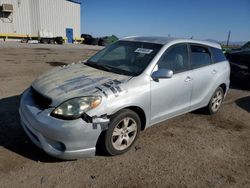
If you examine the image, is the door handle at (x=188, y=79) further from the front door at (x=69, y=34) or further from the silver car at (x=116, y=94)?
the front door at (x=69, y=34)

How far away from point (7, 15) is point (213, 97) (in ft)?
120

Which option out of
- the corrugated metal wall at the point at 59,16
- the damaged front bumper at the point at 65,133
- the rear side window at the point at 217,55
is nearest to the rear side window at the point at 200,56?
the rear side window at the point at 217,55

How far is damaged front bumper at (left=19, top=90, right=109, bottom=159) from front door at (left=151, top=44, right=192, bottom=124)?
1.04 m

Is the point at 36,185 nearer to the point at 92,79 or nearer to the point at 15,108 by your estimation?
the point at 92,79

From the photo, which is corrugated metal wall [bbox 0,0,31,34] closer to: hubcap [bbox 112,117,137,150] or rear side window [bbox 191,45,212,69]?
rear side window [bbox 191,45,212,69]

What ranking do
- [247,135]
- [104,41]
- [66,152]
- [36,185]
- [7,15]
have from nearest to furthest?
[36,185] → [66,152] → [247,135] → [7,15] → [104,41]

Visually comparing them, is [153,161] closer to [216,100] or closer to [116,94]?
[116,94]

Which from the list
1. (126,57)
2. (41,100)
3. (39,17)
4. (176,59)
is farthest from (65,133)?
(39,17)

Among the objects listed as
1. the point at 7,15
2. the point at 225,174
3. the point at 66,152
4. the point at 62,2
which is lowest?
the point at 225,174

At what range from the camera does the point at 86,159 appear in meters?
3.49

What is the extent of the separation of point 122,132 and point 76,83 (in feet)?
3.10

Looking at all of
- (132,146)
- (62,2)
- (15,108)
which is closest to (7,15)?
(62,2)

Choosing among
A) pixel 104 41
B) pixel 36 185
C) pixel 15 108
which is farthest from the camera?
pixel 104 41

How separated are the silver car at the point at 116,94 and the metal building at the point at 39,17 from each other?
35.2 metres
